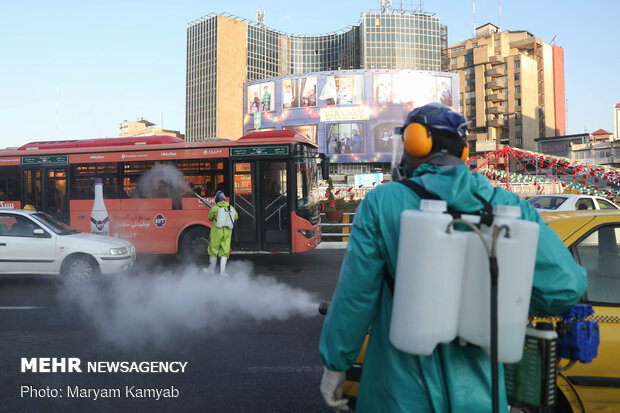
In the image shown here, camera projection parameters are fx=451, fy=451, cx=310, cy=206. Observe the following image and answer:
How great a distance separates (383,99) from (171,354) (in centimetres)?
6780

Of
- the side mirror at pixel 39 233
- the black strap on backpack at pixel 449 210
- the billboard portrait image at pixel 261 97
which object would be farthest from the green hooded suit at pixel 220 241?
the billboard portrait image at pixel 261 97

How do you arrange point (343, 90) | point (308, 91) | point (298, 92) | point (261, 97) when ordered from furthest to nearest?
point (261, 97)
point (298, 92)
point (308, 91)
point (343, 90)

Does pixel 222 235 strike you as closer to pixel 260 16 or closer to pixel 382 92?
pixel 382 92

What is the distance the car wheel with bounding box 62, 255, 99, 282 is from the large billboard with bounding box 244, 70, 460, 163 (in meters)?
60.3

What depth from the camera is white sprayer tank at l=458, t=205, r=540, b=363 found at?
1.42 metres

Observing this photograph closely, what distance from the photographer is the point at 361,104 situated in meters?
68.9

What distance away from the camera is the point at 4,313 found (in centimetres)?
678

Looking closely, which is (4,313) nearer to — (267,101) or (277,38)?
(267,101)

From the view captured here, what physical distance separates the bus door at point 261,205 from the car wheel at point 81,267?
3836 mm

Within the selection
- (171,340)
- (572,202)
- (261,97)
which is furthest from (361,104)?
(171,340)

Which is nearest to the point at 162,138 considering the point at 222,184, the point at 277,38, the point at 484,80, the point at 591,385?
the point at 222,184

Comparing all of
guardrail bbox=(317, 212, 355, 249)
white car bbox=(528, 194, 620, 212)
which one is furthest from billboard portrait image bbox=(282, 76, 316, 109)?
white car bbox=(528, 194, 620, 212)

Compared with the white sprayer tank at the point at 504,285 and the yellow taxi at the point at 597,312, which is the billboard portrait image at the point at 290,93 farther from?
the white sprayer tank at the point at 504,285

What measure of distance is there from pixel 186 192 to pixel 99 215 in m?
2.61
